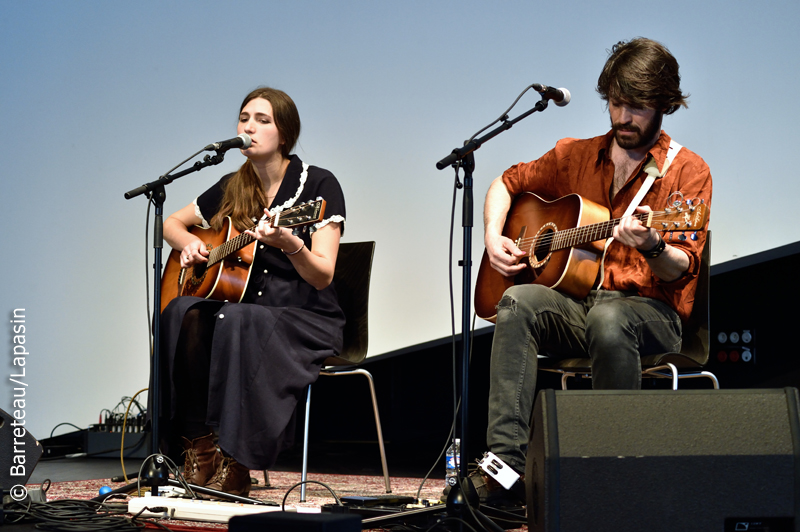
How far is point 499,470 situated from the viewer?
168 cm

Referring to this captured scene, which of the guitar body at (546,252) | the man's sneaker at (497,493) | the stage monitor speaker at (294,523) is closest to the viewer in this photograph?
the stage monitor speaker at (294,523)

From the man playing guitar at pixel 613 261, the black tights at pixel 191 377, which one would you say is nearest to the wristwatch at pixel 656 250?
the man playing guitar at pixel 613 261

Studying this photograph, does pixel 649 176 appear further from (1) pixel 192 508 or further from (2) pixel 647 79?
(1) pixel 192 508

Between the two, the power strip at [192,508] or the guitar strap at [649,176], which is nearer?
the power strip at [192,508]

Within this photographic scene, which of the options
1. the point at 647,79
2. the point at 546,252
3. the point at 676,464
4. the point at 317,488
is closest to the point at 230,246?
the point at 317,488

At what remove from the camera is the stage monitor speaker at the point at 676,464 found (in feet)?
3.53

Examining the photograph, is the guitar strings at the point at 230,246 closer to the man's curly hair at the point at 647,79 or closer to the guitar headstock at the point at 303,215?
the guitar headstock at the point at 303,215

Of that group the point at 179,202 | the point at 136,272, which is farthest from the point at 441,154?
the point at 136,272

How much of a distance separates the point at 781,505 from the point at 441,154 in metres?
2.54

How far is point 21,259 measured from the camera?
373 centimetres

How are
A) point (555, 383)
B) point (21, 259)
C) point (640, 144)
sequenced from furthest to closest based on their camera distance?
point (21, 259) < point (555, 383) < point (640, 144)

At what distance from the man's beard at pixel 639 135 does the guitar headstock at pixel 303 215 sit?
0.82 meters

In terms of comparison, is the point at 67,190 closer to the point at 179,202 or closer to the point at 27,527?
the point at 179,202

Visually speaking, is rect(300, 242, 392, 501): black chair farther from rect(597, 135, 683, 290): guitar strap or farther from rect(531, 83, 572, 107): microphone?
rect(531, 83, 572, 107): microphone
